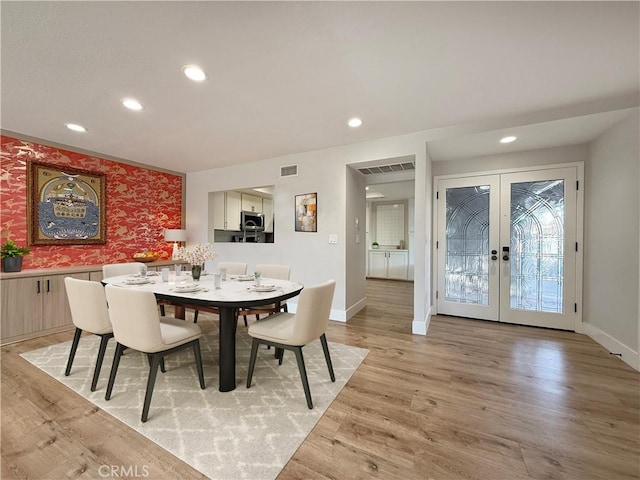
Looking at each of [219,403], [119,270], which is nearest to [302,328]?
[219,403]

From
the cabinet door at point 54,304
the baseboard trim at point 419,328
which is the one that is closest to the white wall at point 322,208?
the baseboard trim at point 419,328

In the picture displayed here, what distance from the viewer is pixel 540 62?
1.88 metres

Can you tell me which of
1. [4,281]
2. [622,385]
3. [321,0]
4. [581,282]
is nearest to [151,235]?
[4,281]

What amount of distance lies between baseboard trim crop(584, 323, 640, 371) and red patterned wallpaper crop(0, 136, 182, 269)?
6.43 m

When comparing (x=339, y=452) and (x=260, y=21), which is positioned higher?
(x=260, y=21)

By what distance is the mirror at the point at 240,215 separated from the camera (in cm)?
518

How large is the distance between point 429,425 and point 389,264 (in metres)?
6.07

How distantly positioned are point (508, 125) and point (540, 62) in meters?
0.96

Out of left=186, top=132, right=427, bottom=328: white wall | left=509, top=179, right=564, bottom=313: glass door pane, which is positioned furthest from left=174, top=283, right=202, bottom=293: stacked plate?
left=509, top=179, right=564, bottom=313: glass door pane

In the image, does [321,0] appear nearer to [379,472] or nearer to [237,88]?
[237,88]

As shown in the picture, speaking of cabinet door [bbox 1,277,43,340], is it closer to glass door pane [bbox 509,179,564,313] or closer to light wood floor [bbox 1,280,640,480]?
light wood floor [bbox 1,280,640,480]

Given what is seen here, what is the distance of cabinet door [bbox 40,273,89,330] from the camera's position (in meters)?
3.10

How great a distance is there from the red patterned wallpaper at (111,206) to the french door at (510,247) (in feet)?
16.0

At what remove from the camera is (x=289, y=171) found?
4125mm
